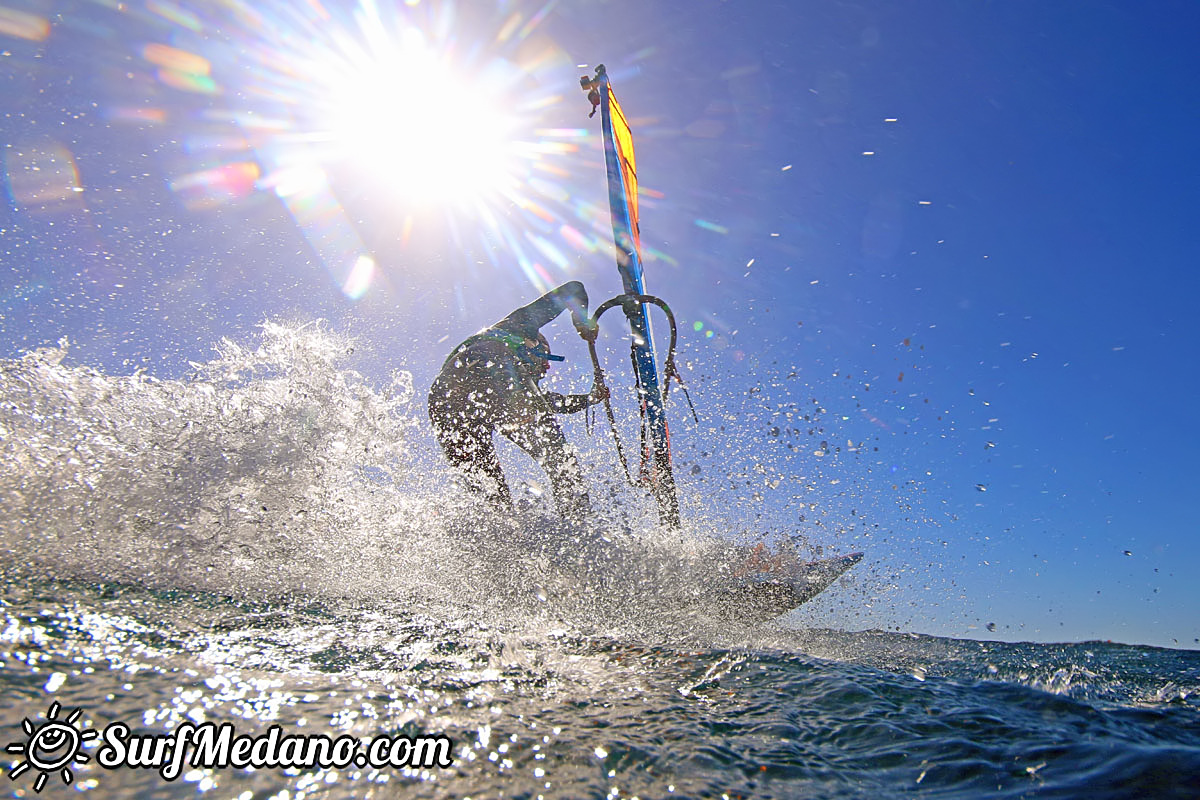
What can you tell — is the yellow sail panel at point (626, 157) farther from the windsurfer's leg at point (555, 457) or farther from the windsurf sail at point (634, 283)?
the windsurfer's leg at point (555, 457)

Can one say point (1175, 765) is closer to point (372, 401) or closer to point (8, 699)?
point (8, 699)

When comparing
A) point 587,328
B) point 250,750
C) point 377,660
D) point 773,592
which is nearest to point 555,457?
point 587,328

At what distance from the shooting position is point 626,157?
36.0 ft

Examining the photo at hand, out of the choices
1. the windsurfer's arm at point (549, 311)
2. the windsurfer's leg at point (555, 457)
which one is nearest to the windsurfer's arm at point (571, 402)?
the windsurfer's leg at point (555, 457)

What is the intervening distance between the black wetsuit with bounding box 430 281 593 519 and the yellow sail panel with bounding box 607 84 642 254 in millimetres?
4305

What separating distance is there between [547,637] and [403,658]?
1057mm

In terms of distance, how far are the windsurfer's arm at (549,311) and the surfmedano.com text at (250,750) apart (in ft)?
21.3

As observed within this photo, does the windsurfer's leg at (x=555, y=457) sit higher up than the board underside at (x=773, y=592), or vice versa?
the windsurfer's leg at (x=555, y=457)

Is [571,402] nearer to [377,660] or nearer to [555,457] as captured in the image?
[555,457]

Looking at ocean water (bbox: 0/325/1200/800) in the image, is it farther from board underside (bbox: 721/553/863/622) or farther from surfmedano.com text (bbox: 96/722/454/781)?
board underside (bbox: 721/553/863/622)

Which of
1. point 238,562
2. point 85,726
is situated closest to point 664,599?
point 238,562

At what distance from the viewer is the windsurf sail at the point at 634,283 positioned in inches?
311

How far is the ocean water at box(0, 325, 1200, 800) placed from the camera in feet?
4.35

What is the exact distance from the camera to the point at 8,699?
4.07 feet
